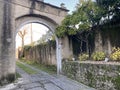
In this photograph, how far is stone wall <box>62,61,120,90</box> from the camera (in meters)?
6.87

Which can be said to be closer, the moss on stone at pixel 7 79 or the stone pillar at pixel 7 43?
the moss on stone at pixel 7 79

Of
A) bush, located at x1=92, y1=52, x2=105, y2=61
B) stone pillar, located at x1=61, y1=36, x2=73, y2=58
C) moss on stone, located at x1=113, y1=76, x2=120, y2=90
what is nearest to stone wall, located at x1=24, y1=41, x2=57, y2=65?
stone pillar, located at x1=61, y1=36, x2=73, y2=58

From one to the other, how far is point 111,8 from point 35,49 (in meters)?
14.7

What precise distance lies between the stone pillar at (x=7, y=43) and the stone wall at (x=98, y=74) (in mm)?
3714

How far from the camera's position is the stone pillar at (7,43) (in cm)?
998

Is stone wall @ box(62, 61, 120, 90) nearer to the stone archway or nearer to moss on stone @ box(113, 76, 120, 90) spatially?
moss on stone @ box(113, 76, 120, 90)

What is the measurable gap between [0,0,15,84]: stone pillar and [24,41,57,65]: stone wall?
20.4ft

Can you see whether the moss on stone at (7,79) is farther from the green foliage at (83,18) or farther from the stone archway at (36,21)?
the green foliage at (83,18)

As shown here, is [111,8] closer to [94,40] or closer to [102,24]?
[102,24]

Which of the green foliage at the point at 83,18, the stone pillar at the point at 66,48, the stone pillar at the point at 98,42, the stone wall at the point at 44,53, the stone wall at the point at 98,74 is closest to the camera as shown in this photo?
the stone wall at the point at 98,74

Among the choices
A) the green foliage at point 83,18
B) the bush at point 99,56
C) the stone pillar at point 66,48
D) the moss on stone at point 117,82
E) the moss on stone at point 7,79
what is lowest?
the moss on stone at point 7,79

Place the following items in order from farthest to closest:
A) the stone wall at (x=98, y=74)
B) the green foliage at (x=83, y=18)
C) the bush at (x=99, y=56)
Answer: the green foliage at (x=83, y=18), the bush at (x=99, y=56), the stone wall at (x=98, y=74)

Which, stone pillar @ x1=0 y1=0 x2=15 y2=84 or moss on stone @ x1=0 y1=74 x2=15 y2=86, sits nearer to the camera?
moss on stone @ x1=0 y1=74 x2=15 y2=86

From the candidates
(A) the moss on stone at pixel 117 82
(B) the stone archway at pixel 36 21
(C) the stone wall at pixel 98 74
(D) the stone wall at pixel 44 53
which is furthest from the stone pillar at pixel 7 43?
(D) the stone wall at pixel 44 53
